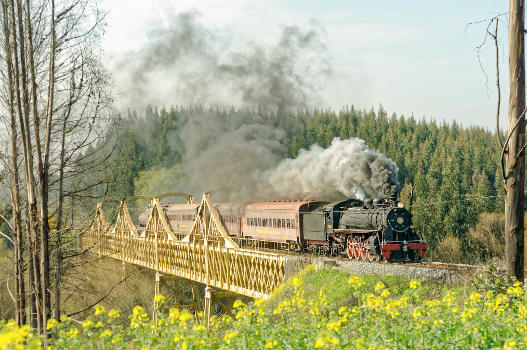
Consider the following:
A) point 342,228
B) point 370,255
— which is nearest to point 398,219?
point 370,255

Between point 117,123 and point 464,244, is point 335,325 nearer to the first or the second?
point 117,123

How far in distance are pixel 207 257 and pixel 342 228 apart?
7894mm

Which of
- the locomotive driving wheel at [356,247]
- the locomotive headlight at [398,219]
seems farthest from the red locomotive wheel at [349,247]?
the locomotive headlight at [398,219]

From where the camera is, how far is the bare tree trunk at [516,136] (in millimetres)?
9062

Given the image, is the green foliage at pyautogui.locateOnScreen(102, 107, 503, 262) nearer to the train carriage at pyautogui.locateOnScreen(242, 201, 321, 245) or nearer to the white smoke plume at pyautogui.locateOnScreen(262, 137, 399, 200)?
the white smoke plume at pyautogui.locateOnScreen(262, 137, 399, 200)

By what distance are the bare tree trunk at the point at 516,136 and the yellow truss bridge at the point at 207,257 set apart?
831 cm

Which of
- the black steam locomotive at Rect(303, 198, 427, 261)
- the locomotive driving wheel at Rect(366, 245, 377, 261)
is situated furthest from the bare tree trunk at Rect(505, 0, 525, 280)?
the locomotive driving wheel at Rect(366, 245, 377, 261)

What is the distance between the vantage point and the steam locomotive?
1975 centimetres

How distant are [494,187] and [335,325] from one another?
2555 inches

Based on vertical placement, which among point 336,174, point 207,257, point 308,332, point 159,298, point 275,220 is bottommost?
point 207,257

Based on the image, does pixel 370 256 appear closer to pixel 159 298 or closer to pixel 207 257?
pixel 207 257

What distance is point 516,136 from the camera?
30.2ft

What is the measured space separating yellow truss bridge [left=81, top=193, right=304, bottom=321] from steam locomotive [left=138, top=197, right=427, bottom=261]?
1984mm

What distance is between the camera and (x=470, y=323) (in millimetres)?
6930
